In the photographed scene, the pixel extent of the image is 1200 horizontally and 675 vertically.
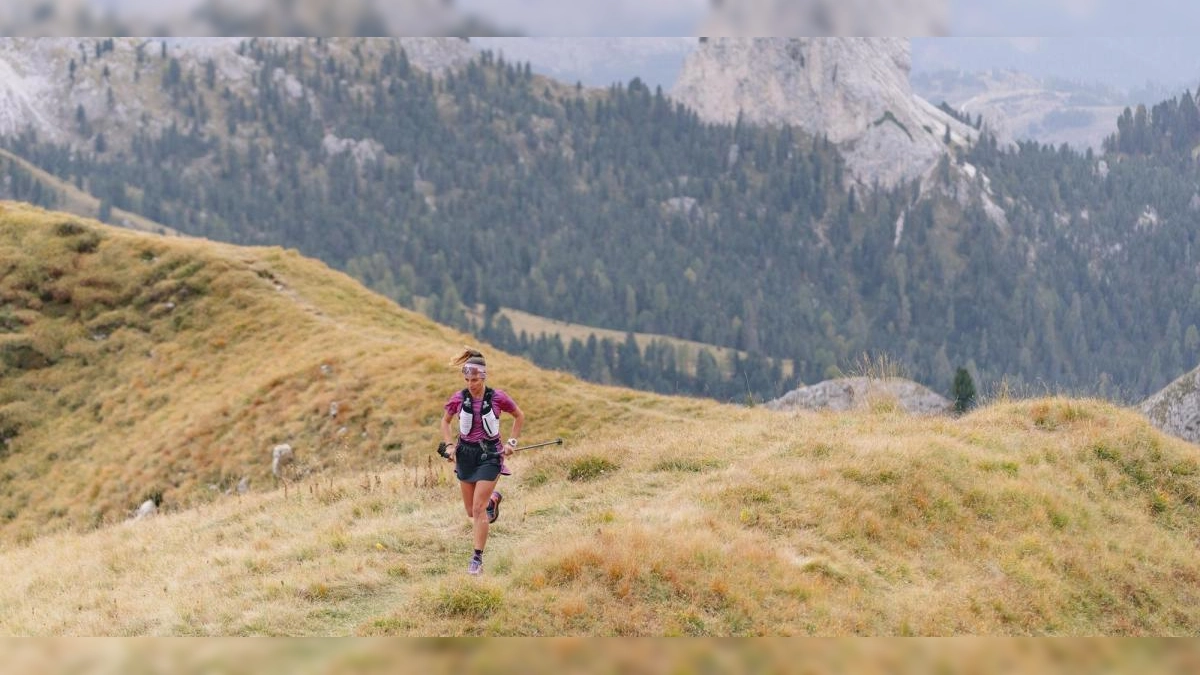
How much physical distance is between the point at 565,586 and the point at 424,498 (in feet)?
26.4

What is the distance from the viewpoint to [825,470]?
18.7 metres

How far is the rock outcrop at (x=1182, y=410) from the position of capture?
42.2 metres

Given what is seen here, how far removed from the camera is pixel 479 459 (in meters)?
13.9

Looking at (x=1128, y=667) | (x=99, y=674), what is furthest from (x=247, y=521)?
(x=1128, y=667)

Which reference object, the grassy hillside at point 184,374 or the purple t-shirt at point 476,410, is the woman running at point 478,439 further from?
the grassy hillside at point 184,374

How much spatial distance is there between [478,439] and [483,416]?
42 cm

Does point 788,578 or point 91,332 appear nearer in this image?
point 788,578

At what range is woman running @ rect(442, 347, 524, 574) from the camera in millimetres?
13602

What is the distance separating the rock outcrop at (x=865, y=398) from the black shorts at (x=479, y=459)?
14182 millimetres

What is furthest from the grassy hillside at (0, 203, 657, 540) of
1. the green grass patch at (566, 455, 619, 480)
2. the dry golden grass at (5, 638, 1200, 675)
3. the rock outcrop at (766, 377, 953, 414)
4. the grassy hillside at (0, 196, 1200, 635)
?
the dry golden grass at (5, 638, 1200, 675)

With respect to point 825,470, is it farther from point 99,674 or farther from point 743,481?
point 99,674

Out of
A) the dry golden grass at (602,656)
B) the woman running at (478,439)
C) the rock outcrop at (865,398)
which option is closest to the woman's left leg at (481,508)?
the woman running at (478,439)

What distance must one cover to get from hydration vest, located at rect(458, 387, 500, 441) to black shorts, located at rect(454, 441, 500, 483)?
0.17 meters

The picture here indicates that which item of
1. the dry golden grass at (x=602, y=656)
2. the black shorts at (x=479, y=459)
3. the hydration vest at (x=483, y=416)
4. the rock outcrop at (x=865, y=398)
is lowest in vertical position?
the rock outcrop at (x=865, y=398)
